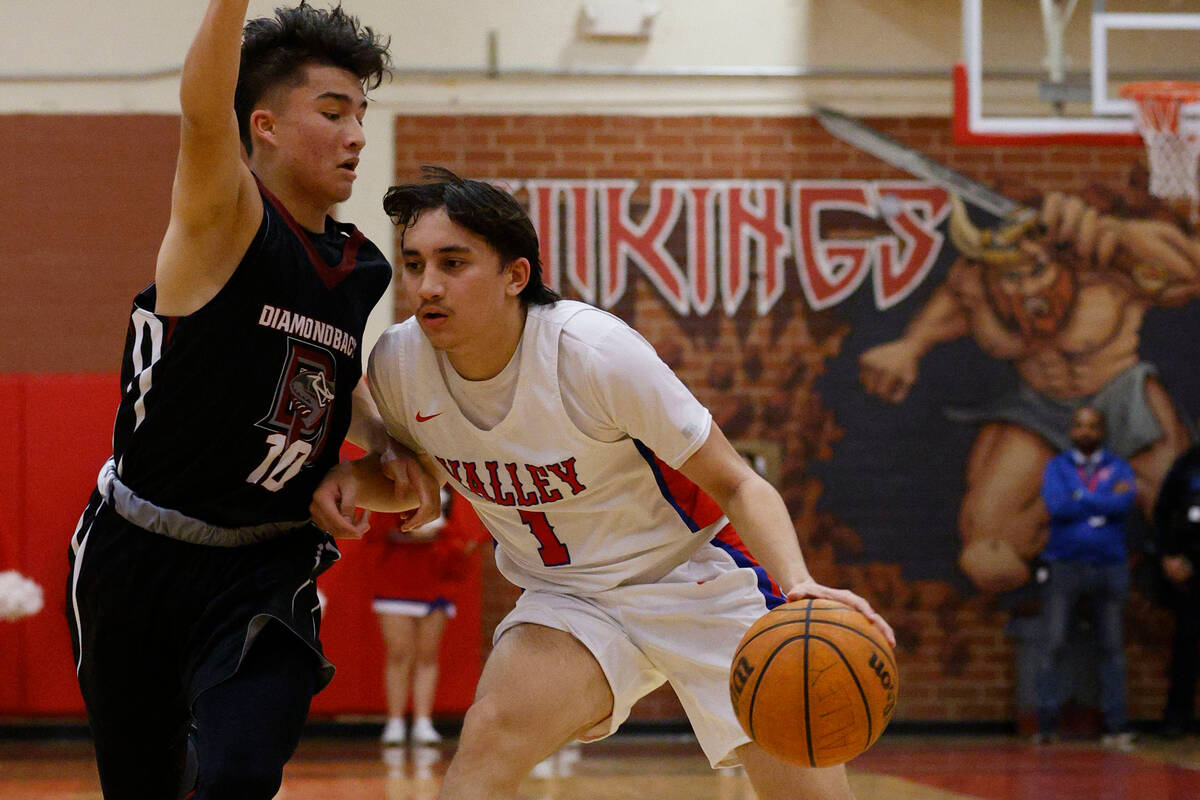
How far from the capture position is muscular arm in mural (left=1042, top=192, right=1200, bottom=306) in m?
9.37

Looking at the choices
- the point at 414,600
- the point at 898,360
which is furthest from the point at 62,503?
the point at 898,360

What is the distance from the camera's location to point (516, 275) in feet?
11.1

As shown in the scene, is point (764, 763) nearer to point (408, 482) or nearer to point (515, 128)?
point (408, 482)

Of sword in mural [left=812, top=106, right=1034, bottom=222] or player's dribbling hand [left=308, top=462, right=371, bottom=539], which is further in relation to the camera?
sword in mural [left=812, top=106, right=1034, bottom=222]

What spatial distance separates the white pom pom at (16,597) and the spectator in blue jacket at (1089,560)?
636cm

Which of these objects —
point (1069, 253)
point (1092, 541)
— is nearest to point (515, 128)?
point (1069, 253)

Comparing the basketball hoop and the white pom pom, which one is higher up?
the basketball hoop

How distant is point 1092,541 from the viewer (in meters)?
8.78

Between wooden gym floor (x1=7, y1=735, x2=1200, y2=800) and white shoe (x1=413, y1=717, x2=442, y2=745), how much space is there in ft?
0.39

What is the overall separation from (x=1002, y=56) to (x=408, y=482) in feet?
23.2

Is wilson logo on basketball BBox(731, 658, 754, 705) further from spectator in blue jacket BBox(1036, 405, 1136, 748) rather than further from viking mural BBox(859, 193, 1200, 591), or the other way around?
viking mural BBox(859, 193, 1200, 591)

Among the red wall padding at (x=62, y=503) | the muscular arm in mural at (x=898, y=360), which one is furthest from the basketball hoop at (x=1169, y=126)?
the red wall padding at (x=62, y=503)

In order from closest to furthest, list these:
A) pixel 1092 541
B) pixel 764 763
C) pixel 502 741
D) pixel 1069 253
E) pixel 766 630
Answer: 1. pixel 766 630
2. pixel 502 741
3. pixel 764 763
4. pixel 1092 541
5. pixel 1069 253

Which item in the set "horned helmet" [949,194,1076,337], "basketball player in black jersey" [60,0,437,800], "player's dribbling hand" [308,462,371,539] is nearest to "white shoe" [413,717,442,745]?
"horned helmet" [949,194,1076,337]
